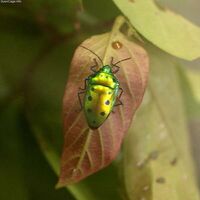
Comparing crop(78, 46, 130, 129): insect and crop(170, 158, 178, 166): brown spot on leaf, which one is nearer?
crop(78, 46, 130, 129): insect

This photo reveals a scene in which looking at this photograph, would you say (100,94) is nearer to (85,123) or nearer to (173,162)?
(85,123)

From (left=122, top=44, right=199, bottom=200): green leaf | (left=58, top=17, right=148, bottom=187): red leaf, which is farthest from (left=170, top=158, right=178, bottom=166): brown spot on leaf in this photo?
(left=58, top=17, right=148, bottom=187): red leaf

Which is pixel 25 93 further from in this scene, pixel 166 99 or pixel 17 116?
pixel 166 99

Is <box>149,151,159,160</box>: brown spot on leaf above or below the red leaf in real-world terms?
below

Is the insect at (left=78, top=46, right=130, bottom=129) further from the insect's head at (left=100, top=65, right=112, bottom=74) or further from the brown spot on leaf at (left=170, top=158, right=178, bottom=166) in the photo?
the brown spot on leaf at (left=170, top=158, right=178, bottom=166)

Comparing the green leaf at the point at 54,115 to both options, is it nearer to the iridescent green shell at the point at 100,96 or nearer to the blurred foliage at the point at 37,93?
the blurred foliage at the point at 37,93

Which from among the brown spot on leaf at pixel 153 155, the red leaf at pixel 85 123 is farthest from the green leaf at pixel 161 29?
the brown spot on leaf at pixel 153 155

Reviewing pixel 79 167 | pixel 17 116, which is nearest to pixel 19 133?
pixel 17 116

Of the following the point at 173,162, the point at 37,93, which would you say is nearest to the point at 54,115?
the point at 37,93
